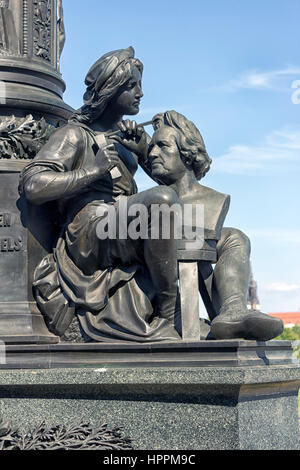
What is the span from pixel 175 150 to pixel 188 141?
137mm

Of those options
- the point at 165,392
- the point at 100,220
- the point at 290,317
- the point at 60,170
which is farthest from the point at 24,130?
the point at 290,317

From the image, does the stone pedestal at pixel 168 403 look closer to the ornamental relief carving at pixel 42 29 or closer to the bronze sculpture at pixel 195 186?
the bronze sculpture at pixel 195 186

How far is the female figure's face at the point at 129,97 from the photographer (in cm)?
668

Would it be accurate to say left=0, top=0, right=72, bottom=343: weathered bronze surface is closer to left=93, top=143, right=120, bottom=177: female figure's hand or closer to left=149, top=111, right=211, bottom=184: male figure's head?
left=93, top=143, right=120, bottom=177: female figure's hand

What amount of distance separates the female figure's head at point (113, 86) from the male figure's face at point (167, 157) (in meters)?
0.56

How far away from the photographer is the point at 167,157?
636 cm

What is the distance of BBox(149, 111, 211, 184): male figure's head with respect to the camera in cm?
636

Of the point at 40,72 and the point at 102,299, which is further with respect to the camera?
the point at 40,72

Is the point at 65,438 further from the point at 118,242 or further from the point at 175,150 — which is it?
the point at 175,150

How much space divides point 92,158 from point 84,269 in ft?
3.30

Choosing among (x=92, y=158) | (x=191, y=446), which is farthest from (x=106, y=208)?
(x=191, y=446)
